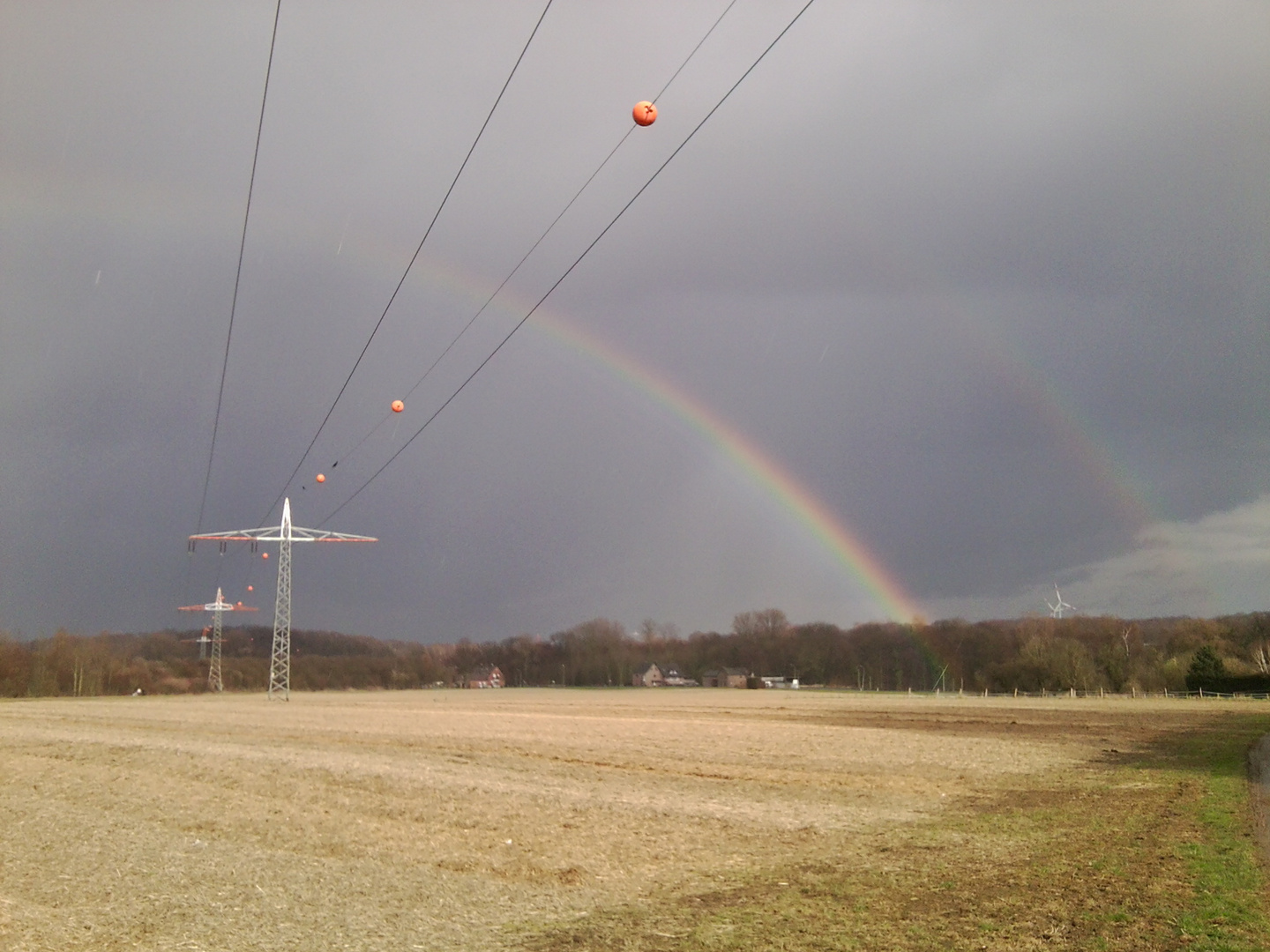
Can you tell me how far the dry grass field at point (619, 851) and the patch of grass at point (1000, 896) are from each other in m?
0.05

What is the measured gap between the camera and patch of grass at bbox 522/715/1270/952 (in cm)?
987

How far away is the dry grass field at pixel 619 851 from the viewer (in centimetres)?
1034

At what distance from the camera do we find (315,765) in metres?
26.8

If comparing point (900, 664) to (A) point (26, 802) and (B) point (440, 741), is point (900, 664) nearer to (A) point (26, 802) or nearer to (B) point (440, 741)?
(B) point (440, 741)

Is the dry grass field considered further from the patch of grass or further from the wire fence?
the wire fence

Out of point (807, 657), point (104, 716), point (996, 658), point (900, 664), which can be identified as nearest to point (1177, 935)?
point (104, 716)

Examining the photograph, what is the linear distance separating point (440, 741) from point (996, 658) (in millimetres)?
124134

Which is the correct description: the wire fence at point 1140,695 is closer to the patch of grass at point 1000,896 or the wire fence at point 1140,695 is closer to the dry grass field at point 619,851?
the dry grass field at point 619,851

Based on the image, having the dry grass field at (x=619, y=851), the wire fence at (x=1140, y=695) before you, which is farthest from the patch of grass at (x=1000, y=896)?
the wire fence at (x=1140, y=695)

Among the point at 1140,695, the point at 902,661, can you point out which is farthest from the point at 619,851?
the point at 902,661

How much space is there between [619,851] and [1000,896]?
19.9 feet

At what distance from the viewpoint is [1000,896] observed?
11.7 m

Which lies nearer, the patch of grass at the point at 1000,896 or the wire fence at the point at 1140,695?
the patch of grass at the point at 1000,896

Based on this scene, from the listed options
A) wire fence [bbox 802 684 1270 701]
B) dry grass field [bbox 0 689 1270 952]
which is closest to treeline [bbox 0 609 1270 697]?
wire fence [bbox 802 684 1270 701]
